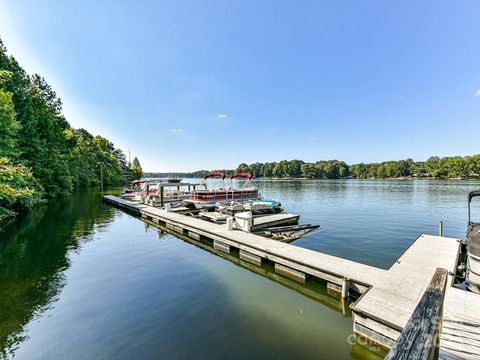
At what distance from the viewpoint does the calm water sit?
4.73 m

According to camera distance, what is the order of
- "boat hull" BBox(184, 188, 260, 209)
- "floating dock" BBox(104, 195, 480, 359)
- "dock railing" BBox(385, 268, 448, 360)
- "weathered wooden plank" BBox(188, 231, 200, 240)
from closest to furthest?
1. "dock railing" BBox(385, 268, 448, 360)
2. "floating dock" BBox(104, 195, 480, 359)
3. "weathered wooden plank" BBox(188, 231, 200, 240)
4. "boat hull" BBox(184, 188, 260, 209)

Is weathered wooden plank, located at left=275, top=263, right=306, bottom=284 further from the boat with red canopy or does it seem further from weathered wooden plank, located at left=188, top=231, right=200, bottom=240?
the boat with red canopy

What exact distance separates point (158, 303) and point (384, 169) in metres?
122

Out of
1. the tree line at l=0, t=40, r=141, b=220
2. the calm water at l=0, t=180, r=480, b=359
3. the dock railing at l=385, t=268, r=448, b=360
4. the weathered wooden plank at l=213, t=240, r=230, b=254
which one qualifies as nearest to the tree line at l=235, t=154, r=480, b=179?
the tree line at l=0, t=40, r=141, b=220

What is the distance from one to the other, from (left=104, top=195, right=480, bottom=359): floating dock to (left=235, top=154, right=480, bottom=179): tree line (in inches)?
3783

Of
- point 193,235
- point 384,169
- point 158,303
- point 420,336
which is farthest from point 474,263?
point 384,169

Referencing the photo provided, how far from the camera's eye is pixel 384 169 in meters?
107

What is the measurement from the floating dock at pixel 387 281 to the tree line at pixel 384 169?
96099mm

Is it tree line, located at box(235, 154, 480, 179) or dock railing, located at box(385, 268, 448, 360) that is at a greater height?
tree line, located at box(235, 154, 480, 179)

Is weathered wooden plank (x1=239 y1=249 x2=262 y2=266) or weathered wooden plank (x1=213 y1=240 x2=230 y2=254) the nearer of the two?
weathered wooden plank (x1=239 y1=249 x2=262 y2=266)

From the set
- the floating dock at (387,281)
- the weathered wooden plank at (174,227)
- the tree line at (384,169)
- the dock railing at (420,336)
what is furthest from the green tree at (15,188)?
the tree line at (384,169)

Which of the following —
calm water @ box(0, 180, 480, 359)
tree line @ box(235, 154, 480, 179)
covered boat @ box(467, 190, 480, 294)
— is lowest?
calm water @ box(0, 180, 480, 359)

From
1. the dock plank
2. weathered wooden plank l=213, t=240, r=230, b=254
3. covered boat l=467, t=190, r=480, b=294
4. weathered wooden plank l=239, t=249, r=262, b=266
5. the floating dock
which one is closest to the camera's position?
the dock plank

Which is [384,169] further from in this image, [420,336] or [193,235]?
[420,336]
